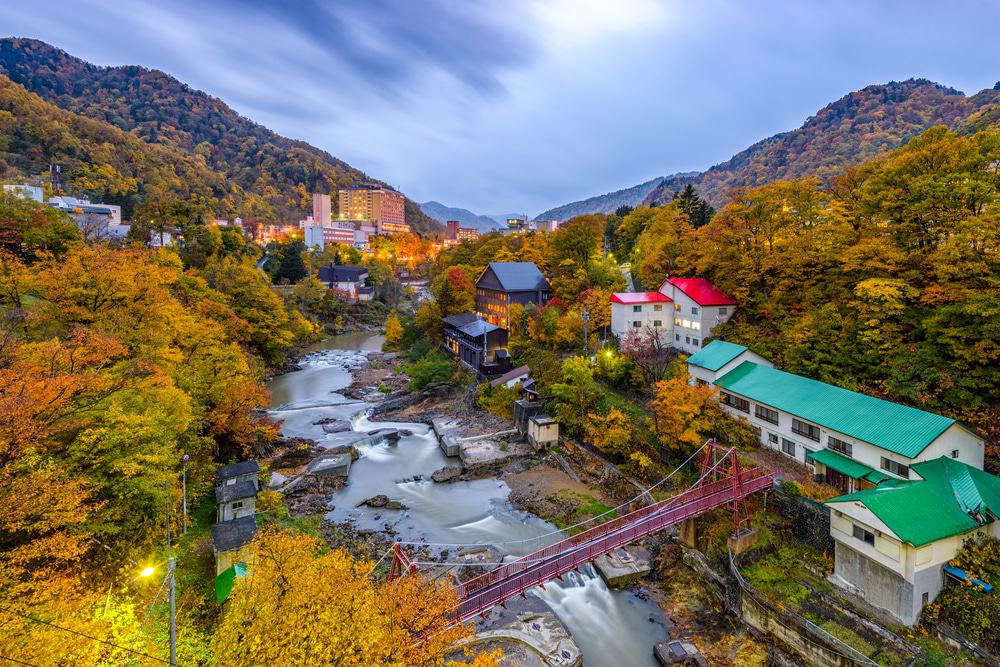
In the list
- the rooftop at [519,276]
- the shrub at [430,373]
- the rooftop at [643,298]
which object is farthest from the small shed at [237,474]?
the rooftop at [519,276]

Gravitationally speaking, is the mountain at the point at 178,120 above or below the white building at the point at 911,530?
above

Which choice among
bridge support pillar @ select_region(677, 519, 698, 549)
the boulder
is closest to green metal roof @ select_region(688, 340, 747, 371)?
bridge support pillar @ select_region(677, 519, 698, 549)

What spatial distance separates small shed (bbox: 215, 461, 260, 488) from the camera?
17828 millimetres

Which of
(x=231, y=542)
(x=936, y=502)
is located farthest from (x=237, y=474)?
(x=936, y=502)

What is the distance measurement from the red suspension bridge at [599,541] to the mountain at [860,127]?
63.2 meters

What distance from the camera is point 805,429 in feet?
52.4

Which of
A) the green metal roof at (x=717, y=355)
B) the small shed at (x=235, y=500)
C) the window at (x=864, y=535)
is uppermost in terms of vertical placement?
the green metal roof at (x=717, y=355)

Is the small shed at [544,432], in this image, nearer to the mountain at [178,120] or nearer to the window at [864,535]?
the window at [864,535]

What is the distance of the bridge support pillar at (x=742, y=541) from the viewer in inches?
563

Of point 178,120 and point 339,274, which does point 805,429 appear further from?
point 178,120

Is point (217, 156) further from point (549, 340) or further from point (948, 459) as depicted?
point (948, 459)

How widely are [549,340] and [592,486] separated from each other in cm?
1309

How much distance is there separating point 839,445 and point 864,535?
3.96 metres

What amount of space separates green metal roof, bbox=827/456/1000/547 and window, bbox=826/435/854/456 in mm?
2179
